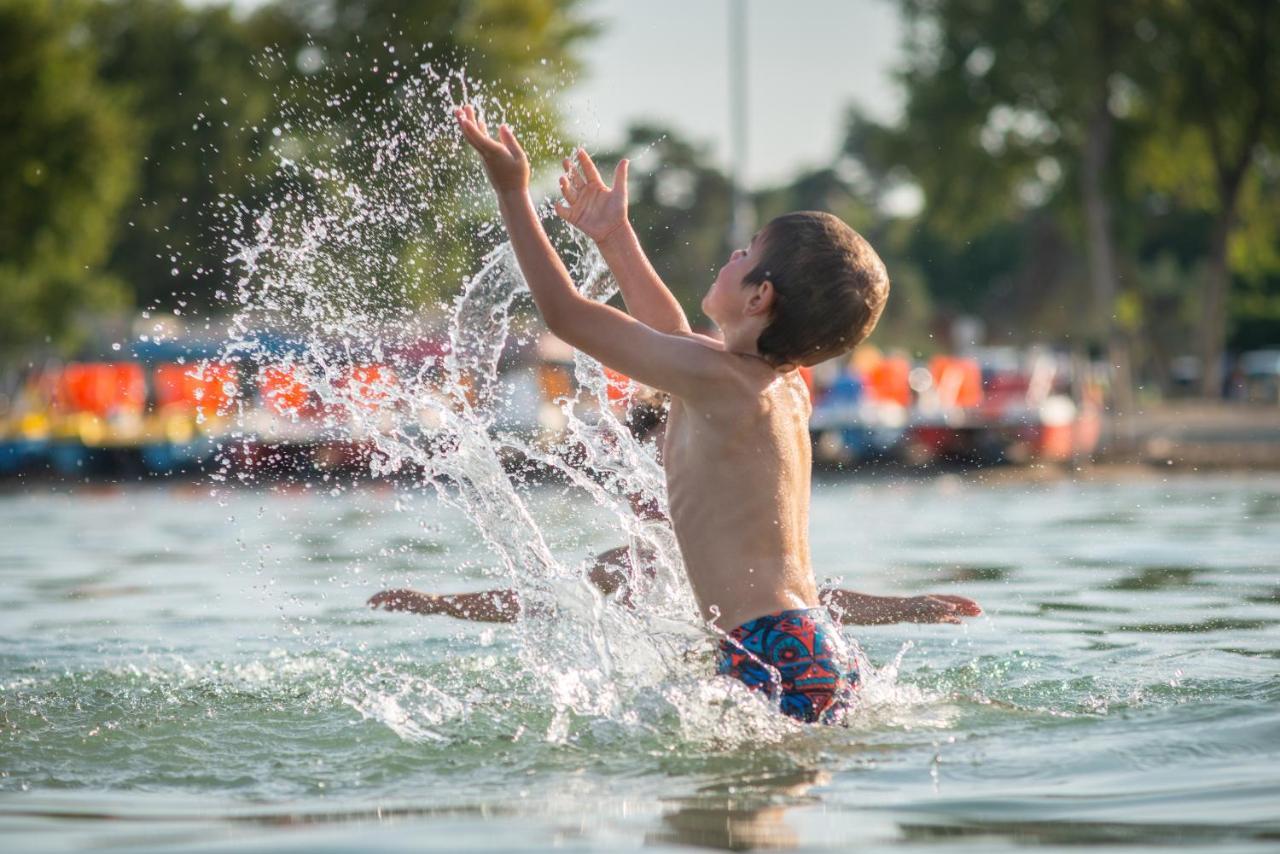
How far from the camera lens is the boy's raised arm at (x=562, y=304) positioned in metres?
4.69

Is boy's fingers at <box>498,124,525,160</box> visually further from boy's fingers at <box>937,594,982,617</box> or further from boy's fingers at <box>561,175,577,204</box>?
boy's fingers at <box>937,594,982,617</box>

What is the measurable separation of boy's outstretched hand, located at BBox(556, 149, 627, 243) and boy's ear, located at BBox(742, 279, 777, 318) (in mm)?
583

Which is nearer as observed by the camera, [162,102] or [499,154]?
[499,154]

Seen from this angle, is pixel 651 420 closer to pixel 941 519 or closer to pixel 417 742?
pixel 417 742

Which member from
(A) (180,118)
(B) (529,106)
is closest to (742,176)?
(B) (529,106)

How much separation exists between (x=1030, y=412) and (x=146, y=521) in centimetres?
1282

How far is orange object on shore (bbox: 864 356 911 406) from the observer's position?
3041 cm

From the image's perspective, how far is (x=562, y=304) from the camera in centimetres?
469

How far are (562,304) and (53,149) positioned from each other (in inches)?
1333

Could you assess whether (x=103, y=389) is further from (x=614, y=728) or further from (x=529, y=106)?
(x=614, y=728)

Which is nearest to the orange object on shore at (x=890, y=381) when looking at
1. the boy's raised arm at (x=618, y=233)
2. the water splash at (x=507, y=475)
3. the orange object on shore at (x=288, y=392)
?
the orange object on shore at (x=288, y=392)

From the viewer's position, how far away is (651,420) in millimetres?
7059

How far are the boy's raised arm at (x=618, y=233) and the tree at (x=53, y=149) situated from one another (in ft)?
103

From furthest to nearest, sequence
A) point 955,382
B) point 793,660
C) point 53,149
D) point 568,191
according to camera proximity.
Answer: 1. point 53,149
2. point 955,382
3. point 568,191
4. point 793,660
